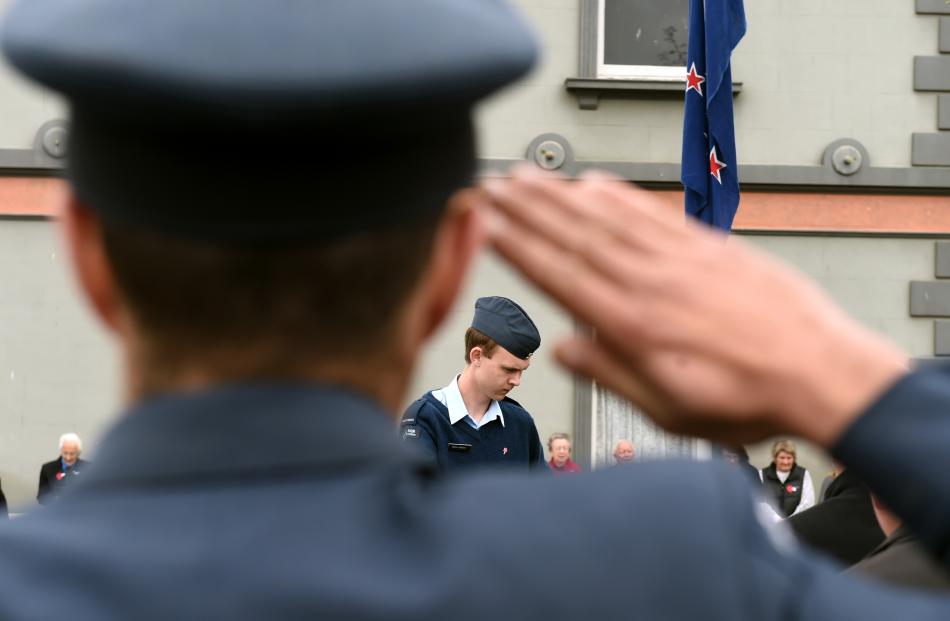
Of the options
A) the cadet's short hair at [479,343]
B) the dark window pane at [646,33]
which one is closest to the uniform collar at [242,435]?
the cadet's short hair at [479,343]

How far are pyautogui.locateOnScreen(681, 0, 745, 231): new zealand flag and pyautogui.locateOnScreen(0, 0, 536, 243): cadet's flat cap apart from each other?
6072mm

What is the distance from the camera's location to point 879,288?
1252 cm

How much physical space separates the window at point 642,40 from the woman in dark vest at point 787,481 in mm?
3321

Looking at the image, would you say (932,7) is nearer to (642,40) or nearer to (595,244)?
(642,40)

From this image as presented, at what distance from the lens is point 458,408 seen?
213 inches

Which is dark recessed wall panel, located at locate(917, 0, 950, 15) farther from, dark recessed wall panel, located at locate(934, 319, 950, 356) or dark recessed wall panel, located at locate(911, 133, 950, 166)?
dark recessed wall panel, located at locate(934, 319, 950, 356)

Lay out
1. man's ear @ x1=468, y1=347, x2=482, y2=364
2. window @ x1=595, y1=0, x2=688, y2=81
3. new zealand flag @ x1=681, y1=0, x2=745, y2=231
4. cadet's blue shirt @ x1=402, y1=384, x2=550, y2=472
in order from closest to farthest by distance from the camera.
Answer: cadet's blue shirt @ x1=402, y1=384, x2=550, y2=472 → man's ear @ x1=468, y1=347, x2=482, y2=364 → new zealand flag @ x1=681, y1=0, x2=745, y2=231 → window @ x1=595, y1=0, x2=688, y2=81

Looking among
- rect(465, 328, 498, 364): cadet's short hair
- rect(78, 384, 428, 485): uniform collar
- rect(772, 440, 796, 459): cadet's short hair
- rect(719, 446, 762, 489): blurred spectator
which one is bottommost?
rect(772, 440, 796, 459): cadet's short hair

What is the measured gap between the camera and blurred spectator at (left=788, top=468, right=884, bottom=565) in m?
3.58

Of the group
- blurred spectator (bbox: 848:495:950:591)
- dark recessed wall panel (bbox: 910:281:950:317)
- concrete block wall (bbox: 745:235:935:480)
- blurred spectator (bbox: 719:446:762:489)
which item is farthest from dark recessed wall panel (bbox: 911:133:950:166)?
blurred spectator (bbox: 848:495:950:591)

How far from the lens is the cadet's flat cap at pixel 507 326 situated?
568 cm


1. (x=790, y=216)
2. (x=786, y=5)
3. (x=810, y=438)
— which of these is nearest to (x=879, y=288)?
(x=790, y=216)

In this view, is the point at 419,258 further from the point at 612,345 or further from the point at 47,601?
the point at 47,601

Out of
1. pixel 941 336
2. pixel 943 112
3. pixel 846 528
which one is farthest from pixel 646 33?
pixel 846 528
